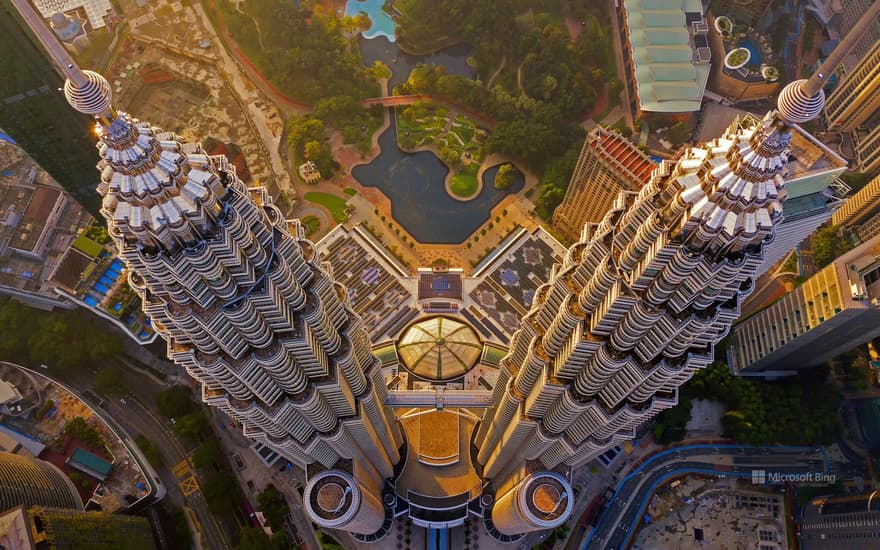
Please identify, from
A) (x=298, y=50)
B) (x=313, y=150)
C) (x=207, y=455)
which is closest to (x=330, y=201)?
(x=313, y=150)

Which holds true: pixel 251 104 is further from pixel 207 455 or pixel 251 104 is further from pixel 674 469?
pixel 674 469

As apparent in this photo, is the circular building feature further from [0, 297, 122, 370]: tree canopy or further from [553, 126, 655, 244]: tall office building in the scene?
[0, 297, 122, 370]: tree canopy

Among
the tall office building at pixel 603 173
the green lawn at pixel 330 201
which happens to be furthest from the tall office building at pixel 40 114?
the tall office building at pixel 603 173

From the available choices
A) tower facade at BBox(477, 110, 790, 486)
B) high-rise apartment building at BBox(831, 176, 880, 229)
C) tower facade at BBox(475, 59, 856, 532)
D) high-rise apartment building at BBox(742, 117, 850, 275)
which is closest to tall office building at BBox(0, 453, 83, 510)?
tower facade at BBox(475, 59, 856, 532)

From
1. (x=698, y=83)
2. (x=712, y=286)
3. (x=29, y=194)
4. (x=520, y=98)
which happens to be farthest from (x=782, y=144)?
(x=29, y=194)

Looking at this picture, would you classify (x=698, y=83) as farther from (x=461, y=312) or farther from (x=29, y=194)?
(x=29, y=194)

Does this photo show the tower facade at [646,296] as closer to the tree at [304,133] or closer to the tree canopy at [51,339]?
the tree canopy at [51,339]
